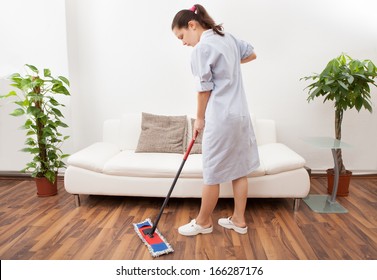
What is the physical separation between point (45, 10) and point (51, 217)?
1.92m

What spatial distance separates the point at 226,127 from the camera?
1.89 metres

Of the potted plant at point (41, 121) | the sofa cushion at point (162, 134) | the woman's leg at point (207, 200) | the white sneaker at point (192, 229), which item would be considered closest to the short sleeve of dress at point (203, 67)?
the woman's leg at point (207, 200)

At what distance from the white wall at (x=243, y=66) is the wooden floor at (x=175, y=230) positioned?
30.0 inches

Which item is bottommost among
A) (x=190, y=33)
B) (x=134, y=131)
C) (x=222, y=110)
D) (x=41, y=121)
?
(x=134, y=131)

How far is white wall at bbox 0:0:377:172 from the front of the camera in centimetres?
Result: 302

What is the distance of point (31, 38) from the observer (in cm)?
306

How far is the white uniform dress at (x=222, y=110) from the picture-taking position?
71.5 inches

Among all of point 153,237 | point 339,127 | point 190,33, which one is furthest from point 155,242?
point 339,127

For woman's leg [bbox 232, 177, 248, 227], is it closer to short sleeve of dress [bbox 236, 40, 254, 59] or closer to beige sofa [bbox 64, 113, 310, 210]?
beige sofa [bbox 64, 113, 310, 210]

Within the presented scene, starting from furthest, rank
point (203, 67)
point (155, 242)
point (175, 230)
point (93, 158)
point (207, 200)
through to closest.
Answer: point (93, 158) < point (175, 230) < point (207, 200) < point (155, 242) < point (203, 67)

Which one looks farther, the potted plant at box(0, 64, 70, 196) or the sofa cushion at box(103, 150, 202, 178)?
the potted plant at box(0, 64, 70, 196)

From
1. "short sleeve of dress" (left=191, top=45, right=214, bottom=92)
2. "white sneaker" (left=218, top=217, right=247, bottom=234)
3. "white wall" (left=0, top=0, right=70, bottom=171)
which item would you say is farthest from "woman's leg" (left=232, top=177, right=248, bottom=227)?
"white wall" (left=0, top=0, right=70, bottom=171)

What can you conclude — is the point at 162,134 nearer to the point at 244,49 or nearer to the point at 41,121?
the point at 41,121

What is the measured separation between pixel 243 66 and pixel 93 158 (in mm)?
1626
